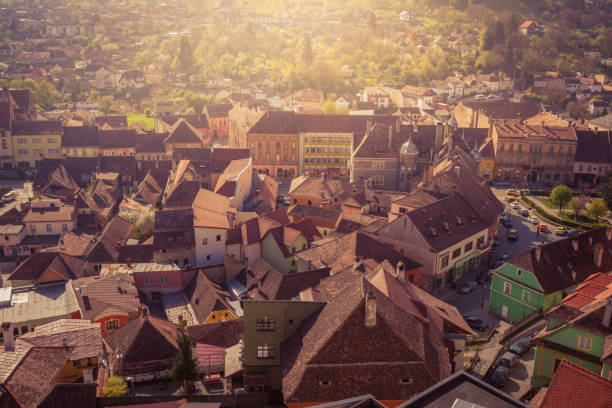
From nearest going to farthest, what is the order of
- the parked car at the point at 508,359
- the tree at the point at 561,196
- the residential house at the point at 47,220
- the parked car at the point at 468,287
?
the parked car at the point at 508,359, the parked car at the point at 468,287, the residential house at the point at 47,220, the tree at the point at 561,196

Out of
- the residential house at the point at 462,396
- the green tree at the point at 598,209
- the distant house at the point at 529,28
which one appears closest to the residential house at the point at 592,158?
the green tree at the point at 598,209

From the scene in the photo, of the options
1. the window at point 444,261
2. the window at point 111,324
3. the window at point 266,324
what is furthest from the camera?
the window at point 444,261

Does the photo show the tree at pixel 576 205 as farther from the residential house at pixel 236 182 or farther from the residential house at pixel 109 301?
the residential house at pixel 109 301

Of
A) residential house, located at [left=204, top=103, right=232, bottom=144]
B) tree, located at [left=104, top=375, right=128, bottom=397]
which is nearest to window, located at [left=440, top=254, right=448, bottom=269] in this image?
tree, located at [left=104, top=375, right=128, bottom=397]

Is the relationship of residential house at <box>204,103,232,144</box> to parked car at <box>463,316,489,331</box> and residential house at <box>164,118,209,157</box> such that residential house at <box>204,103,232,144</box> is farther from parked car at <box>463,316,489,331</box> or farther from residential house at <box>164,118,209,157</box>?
parked car at <box>463,316,489,331</box>

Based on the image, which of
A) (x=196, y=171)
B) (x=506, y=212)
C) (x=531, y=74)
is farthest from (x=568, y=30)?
(x=196, y=171)

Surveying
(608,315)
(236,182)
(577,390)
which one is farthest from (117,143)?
(577,390)
